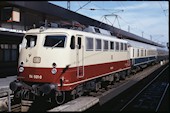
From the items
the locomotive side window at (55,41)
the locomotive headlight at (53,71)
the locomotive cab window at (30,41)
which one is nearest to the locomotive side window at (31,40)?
the locomotive cab window at (30,41)

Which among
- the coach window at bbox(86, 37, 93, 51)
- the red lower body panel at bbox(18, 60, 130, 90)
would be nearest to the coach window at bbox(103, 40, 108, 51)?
the coach window at bbox(86, 37, 93, 51)

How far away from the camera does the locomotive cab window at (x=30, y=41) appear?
1098cm

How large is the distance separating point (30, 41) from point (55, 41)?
1.15 m

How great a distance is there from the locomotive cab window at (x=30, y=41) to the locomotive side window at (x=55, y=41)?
22.0 inches

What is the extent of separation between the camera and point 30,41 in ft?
36.4

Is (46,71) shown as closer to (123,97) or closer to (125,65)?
(123,97)

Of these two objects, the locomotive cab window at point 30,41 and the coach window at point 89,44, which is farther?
the coach window at point 89,44

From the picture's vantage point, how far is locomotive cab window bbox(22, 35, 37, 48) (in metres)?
11.0

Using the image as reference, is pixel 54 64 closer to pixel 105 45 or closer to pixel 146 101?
pixel 105 45

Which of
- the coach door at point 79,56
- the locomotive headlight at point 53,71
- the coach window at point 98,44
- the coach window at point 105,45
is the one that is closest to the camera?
the locomotive headlight at point 53,71

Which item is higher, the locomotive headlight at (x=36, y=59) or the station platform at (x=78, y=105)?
the locomotive headlight at (x=36, y=59)

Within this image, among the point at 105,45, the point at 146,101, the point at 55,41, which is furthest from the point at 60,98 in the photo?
the point at 146,101

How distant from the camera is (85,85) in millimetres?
12234

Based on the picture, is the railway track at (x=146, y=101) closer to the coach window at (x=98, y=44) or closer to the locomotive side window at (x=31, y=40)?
the coach window at (x=98, y=44)
